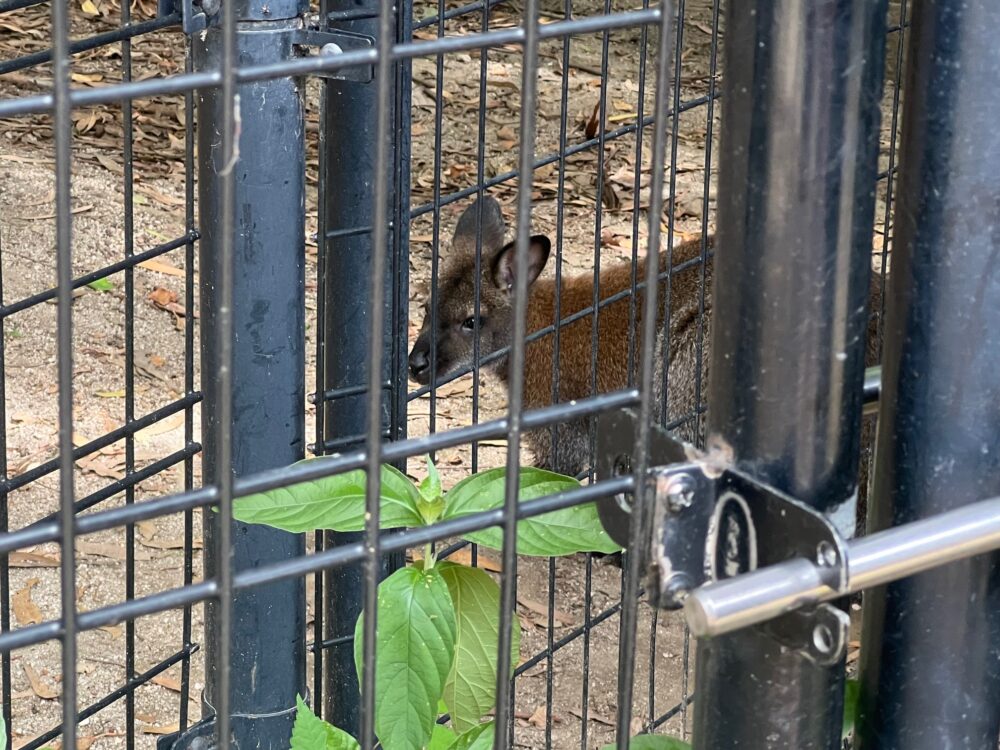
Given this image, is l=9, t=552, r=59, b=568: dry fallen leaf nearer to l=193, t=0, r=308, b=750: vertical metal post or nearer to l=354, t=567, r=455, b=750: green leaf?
l=193, t=0, r=308, b=750: vertical metal post

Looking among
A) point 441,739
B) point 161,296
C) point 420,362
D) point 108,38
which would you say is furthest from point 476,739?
point 161,296

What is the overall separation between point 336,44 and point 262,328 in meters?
0.32

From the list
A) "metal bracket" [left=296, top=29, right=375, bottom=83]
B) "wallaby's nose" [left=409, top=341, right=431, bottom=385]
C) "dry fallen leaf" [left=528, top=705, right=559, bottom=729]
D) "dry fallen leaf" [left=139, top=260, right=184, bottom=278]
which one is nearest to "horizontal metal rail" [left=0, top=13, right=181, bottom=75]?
"metal bracket" [left=296, top=29, right=375, bottom=83]

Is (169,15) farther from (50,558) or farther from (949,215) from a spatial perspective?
(50,558)

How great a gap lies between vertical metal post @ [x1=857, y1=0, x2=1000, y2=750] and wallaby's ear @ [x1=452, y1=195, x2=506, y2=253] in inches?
124

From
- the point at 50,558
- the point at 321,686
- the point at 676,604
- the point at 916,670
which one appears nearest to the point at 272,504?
the point at 676,604

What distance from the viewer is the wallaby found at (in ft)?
14.2

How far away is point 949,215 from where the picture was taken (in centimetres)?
105

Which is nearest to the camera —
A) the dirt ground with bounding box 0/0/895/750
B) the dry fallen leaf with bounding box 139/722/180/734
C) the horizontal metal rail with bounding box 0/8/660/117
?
the horizontal metal rail with bounding box 0/8/660/117

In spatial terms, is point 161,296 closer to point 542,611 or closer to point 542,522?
point 542,611

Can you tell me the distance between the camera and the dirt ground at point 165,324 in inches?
129

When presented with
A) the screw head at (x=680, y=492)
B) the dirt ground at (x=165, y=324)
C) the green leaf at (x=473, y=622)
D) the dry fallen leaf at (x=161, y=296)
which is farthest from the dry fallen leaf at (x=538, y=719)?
the dry fallen leaf at (x=161, y=296)

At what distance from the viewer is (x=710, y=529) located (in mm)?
1008

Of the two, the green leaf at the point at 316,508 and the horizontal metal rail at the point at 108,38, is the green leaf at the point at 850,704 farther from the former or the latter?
the horizontal metal rail at the point at 108,38
